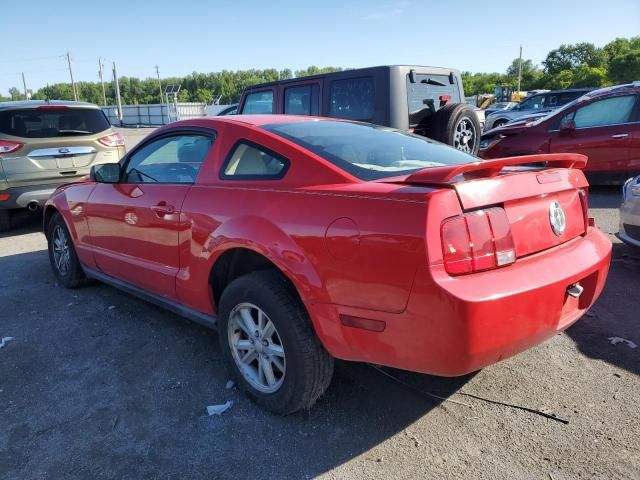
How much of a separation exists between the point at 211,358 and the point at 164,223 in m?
0.95

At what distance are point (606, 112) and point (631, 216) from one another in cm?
434

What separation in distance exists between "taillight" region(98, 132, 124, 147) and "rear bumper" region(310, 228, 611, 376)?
21.4ft

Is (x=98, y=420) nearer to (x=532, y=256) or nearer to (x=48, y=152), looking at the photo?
(x=532, y=256)

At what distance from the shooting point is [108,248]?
403cm

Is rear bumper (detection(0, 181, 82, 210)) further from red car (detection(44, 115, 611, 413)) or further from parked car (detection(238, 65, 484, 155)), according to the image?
red car (detection(44, 115, 611, 413))

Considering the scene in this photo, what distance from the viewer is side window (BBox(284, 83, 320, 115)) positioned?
7562mm

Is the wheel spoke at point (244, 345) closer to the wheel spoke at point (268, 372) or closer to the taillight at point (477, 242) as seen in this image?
the wheel spoke at point (268, 372)

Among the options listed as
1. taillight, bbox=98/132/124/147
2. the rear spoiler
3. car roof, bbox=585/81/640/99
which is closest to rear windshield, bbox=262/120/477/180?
the rear spoiler

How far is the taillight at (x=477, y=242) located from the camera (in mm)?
2059

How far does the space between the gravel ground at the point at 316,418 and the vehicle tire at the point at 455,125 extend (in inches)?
146

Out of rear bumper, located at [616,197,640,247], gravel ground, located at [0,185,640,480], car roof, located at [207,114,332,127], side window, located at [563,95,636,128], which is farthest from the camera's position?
side window, located at [563,95,636,128]

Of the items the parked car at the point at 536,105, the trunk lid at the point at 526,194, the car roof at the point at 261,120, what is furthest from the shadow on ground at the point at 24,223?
the parked car at the point at 536,105

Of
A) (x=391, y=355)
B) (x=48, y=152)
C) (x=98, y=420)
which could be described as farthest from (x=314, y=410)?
(x=48, y=152)

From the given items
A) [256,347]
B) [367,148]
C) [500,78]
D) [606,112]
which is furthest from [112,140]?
[500,78]
